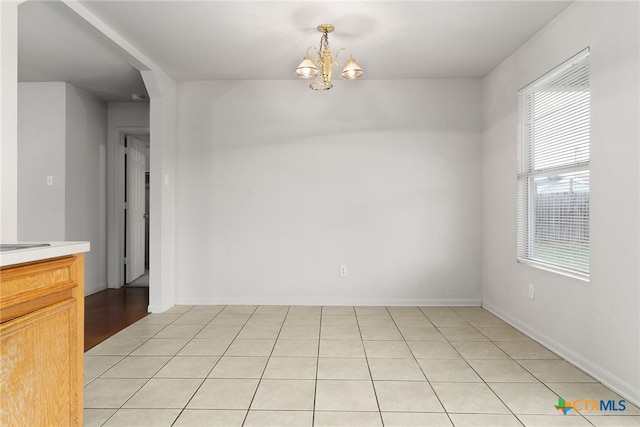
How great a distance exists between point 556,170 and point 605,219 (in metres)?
0.65

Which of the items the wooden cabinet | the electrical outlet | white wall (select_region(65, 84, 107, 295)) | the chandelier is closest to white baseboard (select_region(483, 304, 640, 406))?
the electrical outlet

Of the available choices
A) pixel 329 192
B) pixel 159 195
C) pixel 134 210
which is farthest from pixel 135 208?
pixel 329 192

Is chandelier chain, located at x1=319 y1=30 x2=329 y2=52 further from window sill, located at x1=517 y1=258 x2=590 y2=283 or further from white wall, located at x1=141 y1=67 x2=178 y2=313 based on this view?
window sill, located at x1=517 y1=258 x2=590 y2=283

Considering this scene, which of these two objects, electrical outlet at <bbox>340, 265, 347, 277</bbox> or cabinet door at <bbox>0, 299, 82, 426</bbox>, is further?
electrical outlet at <bbox>340, 265, 347, 277</bbox>

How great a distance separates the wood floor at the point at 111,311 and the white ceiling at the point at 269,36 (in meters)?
2.49

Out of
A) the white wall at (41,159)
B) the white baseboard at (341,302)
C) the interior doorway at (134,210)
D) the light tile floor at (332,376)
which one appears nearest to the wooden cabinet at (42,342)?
the light tile floor at (332,376)

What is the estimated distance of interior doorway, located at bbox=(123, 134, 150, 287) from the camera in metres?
5.31

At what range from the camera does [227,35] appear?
309 centimetres

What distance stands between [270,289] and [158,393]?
6.86ft

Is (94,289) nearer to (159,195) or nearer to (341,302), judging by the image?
(159,195)


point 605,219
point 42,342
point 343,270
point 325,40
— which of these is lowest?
point 343,270

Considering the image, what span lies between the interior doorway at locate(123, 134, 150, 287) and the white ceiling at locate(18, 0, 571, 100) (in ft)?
4.87

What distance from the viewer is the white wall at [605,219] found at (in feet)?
6.86

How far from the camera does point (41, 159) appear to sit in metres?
4.38
